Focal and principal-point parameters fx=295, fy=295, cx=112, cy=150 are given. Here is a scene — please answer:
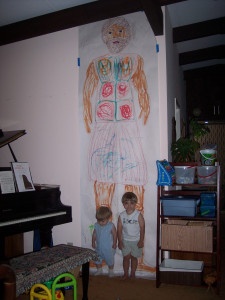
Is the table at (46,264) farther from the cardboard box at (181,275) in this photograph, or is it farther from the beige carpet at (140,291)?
the cardboard box at (181,275)

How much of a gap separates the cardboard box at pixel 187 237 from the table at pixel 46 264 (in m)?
0.81

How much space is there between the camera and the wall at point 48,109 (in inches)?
145

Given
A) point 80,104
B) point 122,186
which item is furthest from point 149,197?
point 80,104

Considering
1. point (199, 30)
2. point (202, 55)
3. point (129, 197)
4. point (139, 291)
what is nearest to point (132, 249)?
point (139, 291)

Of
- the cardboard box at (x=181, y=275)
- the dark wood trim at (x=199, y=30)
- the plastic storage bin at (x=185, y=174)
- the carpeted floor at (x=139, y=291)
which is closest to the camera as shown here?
the carpeted floor at (x=139, y=291)

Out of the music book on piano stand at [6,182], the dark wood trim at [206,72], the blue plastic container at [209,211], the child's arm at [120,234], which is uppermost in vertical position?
the dark wood trim at [206,72]

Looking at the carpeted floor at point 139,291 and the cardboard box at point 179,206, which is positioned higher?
the cardboard box at point 179,206

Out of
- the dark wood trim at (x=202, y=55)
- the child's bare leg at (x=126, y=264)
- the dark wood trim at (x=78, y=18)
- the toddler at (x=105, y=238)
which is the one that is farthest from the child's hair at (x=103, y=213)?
the dark wood trim at (x=202, y=55)

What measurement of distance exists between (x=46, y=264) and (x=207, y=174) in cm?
177

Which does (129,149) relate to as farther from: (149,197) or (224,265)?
(224,265)

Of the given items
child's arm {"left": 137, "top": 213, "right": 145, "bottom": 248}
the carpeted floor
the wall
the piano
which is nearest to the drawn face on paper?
the wall

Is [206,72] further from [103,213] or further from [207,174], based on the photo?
[103,213]

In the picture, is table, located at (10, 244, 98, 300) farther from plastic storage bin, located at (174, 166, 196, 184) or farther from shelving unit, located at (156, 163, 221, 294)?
plastic storage bin, located at (174, 166, 196, 184)

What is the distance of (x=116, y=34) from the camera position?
3.50m
